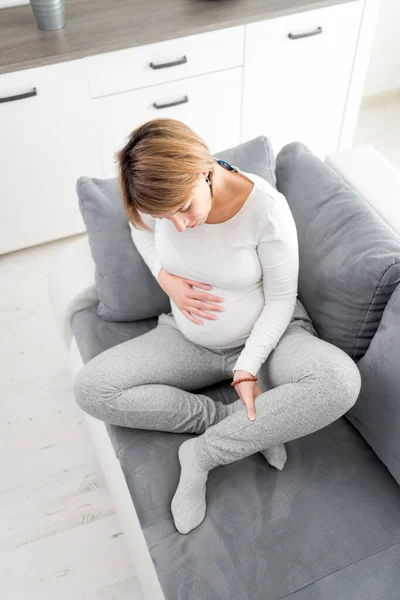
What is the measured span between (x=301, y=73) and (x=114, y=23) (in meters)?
0.80

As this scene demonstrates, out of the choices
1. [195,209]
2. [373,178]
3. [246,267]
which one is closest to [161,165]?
[195,209]

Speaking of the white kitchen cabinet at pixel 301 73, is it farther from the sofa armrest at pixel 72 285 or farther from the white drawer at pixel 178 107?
the sofa armrest at pixel 72 285

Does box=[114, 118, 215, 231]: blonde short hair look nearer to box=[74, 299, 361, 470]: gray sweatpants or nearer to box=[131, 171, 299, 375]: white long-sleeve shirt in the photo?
box=[131, 171, 299, 375]: white long-sleeve shirt

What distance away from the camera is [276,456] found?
134cm

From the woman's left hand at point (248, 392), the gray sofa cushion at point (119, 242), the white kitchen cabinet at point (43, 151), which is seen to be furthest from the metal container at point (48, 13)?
the woman's left hand at point (248, 392)

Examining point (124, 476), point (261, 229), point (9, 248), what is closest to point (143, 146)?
point (261, 229)

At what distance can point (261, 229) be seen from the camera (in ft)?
4.18

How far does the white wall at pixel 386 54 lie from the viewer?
296 centimetres

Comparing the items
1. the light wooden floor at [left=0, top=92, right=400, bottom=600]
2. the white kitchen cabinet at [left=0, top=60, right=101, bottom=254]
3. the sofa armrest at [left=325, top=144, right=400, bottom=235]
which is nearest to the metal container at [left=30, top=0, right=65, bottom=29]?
the white kitchen cabinet at [left=0, top=60, right=101, bottom=254]

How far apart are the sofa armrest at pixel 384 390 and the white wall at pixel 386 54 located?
2.26 meters

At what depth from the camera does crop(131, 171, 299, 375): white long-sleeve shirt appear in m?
1.28

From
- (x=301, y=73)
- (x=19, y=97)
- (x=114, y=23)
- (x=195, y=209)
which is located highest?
(x=195, y=209)

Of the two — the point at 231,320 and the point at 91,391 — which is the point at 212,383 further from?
the point at 91,391

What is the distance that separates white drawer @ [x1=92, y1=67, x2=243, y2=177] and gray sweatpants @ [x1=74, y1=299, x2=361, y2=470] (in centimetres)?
103
